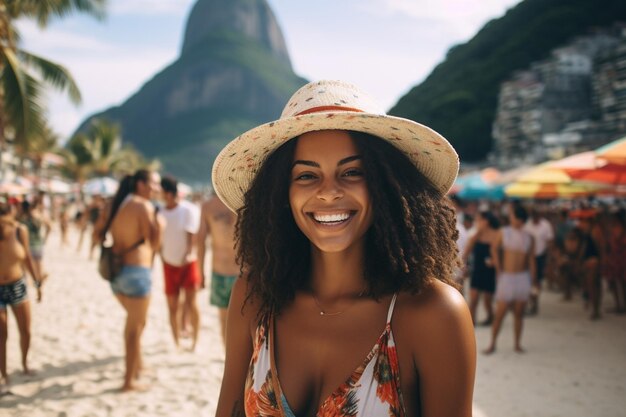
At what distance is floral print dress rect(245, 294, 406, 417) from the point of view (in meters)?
1.27

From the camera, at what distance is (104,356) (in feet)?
17.7

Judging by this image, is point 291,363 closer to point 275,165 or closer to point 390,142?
point 275,165

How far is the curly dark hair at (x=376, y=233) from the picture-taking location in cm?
145

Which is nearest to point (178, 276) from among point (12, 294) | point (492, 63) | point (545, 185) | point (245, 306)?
point (12, 294)

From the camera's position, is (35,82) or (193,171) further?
(193,171)

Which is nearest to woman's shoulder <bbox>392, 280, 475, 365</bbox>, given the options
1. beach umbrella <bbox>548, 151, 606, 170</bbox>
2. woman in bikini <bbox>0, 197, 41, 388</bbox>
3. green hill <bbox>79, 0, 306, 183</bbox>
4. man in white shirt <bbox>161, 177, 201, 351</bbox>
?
woman in bikini <bbox>0, 197, 41, 388</bbox>

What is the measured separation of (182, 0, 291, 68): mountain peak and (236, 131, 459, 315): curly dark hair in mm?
153026

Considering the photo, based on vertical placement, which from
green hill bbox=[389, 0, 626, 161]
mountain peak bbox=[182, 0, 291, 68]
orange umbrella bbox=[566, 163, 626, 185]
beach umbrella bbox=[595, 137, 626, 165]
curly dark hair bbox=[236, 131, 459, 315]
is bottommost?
curly dark hair bbox=[236, 131, 459, 315]

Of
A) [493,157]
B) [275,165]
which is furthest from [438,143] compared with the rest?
[493,157]

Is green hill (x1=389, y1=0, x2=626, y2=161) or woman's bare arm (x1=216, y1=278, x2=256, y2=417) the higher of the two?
green hill (x1=389, y1=0, x2=626, y2=161)

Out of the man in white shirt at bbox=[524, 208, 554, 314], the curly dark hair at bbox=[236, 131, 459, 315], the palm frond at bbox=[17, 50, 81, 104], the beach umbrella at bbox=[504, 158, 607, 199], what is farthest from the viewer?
the palm frond at bbox=[17, 50, 81, 104]

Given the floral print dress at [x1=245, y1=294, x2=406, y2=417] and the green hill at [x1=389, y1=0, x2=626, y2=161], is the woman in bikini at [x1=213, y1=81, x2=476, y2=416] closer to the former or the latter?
the floral print dress at [x1=245, y1=294, x2=406, y2=417]

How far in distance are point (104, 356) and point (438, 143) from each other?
5.18 m

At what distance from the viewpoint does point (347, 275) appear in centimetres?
159
